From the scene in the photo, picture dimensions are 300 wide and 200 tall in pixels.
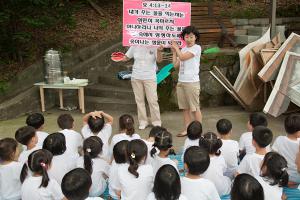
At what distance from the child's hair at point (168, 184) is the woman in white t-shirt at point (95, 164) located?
982 mm

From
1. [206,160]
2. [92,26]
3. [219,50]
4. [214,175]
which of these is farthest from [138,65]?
[92,26]

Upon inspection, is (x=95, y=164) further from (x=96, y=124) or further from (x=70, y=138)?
(x=96, y=124)

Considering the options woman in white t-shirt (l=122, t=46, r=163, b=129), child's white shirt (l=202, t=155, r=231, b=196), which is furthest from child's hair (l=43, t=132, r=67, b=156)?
woman in white t-shirt (l=122, t=46, r=163, b=129)

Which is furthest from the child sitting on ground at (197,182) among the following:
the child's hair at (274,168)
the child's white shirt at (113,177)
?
the child's white shirt at (113,177)

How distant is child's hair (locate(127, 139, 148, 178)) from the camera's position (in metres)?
3.47

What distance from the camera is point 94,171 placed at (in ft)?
12.8

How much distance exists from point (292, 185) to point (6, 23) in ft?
20.5

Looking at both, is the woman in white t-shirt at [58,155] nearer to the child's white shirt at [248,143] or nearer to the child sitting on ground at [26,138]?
the child sitting on ground at [26,138]

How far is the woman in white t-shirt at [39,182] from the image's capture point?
3299 millimetres

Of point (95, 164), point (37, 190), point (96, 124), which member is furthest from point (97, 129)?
point (37, 190)

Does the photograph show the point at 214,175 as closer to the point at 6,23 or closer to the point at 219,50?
the point at 219,50

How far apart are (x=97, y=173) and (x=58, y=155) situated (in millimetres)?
414

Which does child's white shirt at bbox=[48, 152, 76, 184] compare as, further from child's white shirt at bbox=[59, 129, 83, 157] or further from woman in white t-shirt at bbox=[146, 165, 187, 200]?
woman in white t-shirt at bbox=[146, 165, 187, 200]

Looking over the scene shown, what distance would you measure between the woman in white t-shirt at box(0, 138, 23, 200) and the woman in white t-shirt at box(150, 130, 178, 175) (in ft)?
4.11
